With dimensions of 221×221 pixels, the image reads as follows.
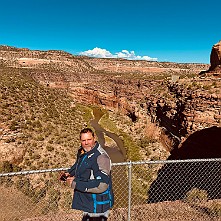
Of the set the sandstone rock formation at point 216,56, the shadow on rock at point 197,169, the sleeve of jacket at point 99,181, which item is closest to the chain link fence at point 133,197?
the shadow on rock at point 197,169

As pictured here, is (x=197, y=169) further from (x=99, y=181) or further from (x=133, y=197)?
(x=99, y=181)

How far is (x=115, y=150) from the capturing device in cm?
2819

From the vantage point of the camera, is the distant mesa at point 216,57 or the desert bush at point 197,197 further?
the distant mesa at point 216,57

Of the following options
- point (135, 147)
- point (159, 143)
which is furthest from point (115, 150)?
point (159, 143)

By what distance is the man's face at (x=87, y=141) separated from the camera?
3924 mm

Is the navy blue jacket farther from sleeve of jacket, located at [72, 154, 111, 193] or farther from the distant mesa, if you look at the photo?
the distant mesa

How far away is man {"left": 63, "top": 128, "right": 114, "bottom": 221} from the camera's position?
3668 millimetres

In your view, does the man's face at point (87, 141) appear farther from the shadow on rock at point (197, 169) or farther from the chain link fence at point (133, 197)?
the shadow on rock at point (197, 169)

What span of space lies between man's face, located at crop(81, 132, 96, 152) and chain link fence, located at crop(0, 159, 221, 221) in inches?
51.1

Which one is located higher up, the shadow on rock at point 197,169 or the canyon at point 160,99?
the canyon at point 160,99

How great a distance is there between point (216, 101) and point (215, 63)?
5817mm

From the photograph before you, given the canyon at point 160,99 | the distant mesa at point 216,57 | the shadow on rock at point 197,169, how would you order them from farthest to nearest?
the distant mesa at point 216,57, the canyon at point 160,99, the shadow on rock at point 197,169

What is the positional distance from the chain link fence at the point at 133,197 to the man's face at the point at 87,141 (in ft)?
4.26

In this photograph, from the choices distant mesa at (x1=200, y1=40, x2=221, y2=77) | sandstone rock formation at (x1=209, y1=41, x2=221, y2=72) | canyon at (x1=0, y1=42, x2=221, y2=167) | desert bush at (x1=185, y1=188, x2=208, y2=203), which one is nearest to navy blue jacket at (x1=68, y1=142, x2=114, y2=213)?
desert bush at (x1=185, y1=188, x2=208, y2=203)
